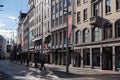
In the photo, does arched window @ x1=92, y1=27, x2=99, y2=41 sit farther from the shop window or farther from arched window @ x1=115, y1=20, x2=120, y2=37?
arched window @ x1=115, y1=20, x2=120, y2=37

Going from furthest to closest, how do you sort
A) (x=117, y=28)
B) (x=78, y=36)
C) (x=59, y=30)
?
1. (x=59, y=30)
2. (x=78, y=36)
3. (x=117, y=28)

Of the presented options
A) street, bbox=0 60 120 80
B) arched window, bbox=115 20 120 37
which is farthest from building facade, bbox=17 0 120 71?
street, bbox=0 60 120 80

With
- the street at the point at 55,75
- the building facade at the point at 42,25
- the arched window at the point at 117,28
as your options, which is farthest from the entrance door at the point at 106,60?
the building facade at the point at 42,25

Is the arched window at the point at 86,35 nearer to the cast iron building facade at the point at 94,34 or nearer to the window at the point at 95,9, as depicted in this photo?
the cast iron building facade at the point at 94,34

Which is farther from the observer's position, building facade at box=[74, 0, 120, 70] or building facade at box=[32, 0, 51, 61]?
building facade at box=[32, 0, 51, 61]

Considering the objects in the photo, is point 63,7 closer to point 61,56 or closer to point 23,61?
point 61,56

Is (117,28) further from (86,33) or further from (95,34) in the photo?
(86,33)

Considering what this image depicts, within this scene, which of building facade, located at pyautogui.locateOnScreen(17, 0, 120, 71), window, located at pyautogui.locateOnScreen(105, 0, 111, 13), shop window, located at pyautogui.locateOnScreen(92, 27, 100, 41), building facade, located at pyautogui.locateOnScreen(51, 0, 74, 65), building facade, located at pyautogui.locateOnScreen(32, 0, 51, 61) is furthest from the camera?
building facade, located at pyautogui.locateOnScreen(32, 0, 51, 61)

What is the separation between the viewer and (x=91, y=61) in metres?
60.4

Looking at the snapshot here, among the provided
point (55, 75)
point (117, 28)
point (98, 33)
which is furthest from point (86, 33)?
point (55, 75)

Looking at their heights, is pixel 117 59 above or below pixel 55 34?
below

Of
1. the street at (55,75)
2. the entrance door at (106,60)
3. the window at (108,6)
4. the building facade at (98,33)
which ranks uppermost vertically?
the window at (108,6)

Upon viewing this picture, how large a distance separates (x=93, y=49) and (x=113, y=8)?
30.7 ft

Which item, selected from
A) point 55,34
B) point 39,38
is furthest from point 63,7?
point 39,38
